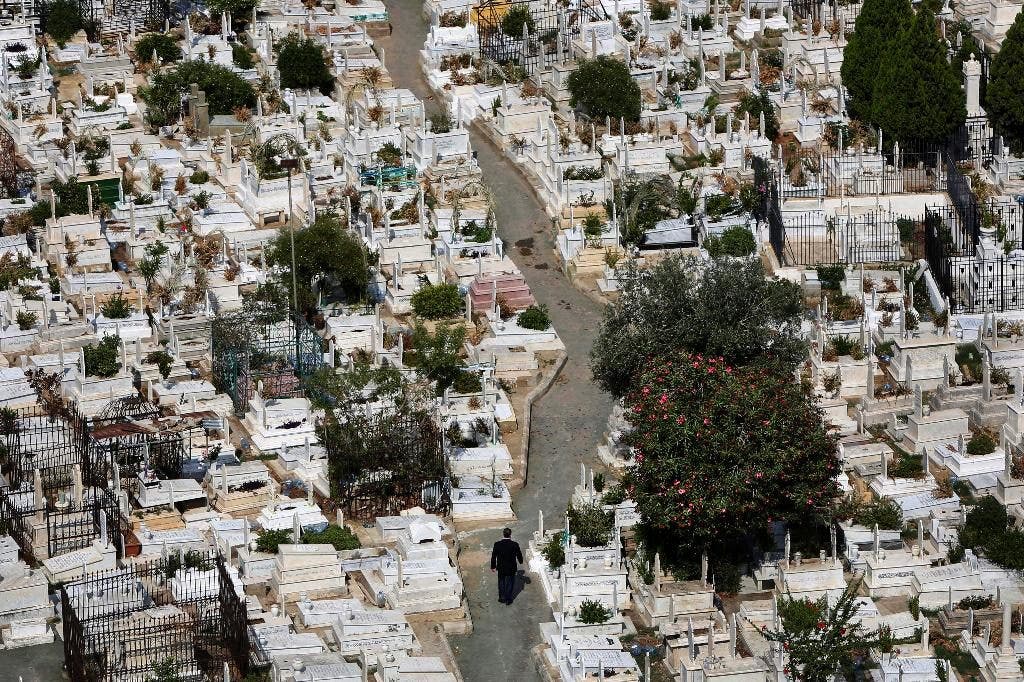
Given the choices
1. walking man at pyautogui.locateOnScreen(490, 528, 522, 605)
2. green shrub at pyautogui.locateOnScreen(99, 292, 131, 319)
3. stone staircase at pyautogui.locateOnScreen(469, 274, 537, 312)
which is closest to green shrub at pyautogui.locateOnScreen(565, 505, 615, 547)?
walking man at pyautogui.locateOnScreen(490, 528, 522, 605)

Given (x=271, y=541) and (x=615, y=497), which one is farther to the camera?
(x=615, y=497)

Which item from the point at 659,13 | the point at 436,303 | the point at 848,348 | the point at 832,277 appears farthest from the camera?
the point at 659,13

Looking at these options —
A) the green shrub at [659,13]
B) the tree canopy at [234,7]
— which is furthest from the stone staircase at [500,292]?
the tree canopy at [234,7]

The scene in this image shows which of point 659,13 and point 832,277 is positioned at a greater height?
point 659,13

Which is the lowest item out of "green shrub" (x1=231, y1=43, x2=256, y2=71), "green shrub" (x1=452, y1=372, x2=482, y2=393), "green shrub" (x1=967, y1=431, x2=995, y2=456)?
"green shrub" (x1=967, y1=431, x2=995, y2=456)

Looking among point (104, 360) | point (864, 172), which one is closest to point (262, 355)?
point (104, 360)

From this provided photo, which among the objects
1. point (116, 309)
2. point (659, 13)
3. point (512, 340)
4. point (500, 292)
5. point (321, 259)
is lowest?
point (512, 340)

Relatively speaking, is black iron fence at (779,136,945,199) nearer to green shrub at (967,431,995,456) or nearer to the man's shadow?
green shrub at (967,431,995,456)

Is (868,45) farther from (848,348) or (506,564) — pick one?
(506,564)
